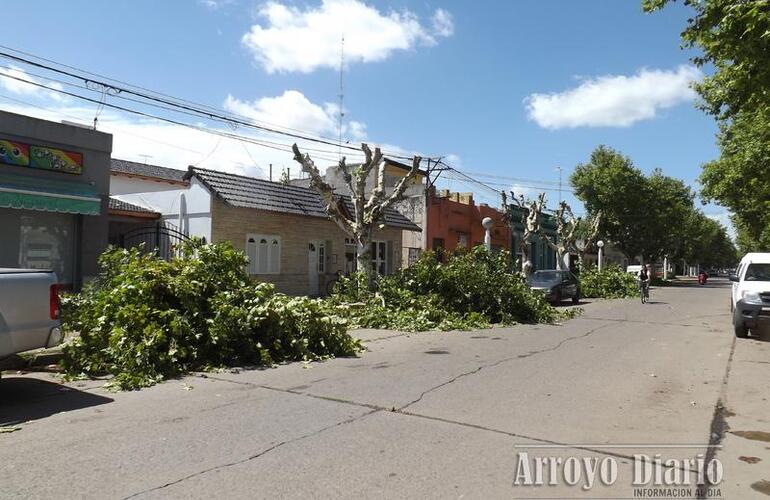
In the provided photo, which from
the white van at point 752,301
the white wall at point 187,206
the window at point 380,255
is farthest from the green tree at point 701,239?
the white wall at point 187,206

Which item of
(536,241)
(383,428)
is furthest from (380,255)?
(536,241)

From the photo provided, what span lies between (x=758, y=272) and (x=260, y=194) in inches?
610

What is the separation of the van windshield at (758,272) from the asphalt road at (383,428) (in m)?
5.03

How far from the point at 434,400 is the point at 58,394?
4.55 meters

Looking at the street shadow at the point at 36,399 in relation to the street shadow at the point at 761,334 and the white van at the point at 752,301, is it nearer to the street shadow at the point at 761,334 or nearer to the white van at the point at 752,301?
the white van at the point at 752,301

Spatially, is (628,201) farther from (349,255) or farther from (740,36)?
(740,36)

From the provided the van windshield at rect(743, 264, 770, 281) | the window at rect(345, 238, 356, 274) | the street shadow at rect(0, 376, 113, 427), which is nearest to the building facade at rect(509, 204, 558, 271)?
the window at rect(345, 238, 356, 274)

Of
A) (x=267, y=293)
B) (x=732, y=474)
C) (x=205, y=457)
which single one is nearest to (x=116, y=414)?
(x=205, y=457)

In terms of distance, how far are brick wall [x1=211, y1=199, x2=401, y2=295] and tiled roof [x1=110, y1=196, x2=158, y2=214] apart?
2.71 m

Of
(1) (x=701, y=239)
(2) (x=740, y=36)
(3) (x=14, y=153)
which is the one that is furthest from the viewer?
(1) (x=701, y=239)

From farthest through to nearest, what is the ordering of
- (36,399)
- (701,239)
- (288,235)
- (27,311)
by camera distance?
(701,239) → (288,235) → (36,399) → (27,311)

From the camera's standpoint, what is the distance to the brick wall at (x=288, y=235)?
65.2 ft

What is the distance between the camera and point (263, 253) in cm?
2130

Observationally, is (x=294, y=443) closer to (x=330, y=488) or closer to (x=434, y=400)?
(x=330, y=488)
